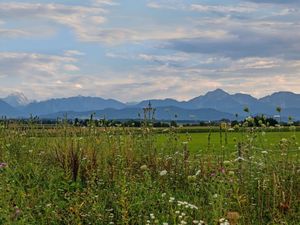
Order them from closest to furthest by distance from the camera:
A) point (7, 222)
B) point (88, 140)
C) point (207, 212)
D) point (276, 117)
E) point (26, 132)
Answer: point (7, 222), point (207, 212), point (276, 117), point (88, 140), point (26, 132)

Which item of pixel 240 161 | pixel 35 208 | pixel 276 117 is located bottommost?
pixel 35 208

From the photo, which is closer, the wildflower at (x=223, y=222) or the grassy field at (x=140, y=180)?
the wildflower at (x=223, y=222)

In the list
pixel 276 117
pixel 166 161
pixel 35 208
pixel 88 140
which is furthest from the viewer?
pixel 88 140

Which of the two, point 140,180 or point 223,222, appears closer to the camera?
point 223,222

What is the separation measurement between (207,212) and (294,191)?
167 cm

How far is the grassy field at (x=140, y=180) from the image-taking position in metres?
6.83

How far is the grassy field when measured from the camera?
683 centimetres

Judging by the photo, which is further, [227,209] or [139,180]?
[139,180]

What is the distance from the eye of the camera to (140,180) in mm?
8891

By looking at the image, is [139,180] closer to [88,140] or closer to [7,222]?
[88,140]

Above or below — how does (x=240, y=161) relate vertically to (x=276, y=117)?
below

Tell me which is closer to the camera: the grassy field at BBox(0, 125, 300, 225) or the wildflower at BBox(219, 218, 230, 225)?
the wildflower at BBox(219, 218, 230, 225)

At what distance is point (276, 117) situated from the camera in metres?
8.80

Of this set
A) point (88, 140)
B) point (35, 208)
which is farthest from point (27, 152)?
point (35, 208)
